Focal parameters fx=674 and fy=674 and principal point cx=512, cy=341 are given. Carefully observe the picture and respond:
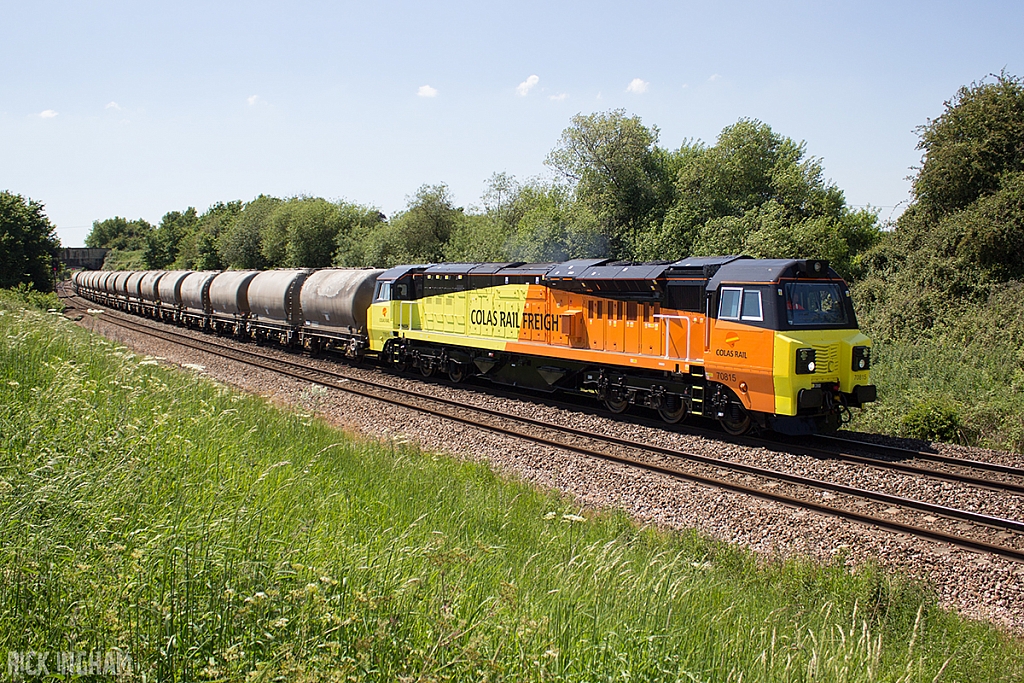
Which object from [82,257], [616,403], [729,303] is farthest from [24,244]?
[82,257]

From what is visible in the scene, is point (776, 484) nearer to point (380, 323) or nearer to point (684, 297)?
point (684, 297)

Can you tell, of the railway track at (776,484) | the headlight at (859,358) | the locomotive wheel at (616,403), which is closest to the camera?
the railway track at (776,484)

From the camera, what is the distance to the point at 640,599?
496cm

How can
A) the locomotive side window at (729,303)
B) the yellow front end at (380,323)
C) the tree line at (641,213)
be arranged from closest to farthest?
the locomotive side window at (729,303), the yellow front end at (380,323), the tree line at (641,213)

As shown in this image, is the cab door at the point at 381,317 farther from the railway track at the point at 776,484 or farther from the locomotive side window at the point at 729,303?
the locomotive side window at the point at 729,303

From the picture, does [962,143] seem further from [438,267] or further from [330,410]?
[330,410]

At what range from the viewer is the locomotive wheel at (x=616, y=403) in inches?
600

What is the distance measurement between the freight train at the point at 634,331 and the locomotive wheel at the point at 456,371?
4 cm

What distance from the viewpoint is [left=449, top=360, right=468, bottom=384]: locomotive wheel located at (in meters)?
20.0

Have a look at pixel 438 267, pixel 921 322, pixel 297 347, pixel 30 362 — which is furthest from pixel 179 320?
pixel 921 322

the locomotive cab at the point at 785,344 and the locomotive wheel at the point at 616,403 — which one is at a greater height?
the locomotive cab at the point at 785,344

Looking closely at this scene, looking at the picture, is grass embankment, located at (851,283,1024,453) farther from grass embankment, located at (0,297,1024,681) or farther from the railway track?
grass embankment, located at (0,297,1024,681)

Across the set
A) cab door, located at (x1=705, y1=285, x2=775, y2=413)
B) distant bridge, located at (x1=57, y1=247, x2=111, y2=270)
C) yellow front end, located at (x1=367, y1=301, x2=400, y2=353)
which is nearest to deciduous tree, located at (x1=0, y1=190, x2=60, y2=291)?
yellow front end, located at (x1=367, y1=301, x2=400, y2=353)

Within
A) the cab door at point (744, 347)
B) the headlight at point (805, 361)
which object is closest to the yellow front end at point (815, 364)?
the headlight at point (805, 361)
